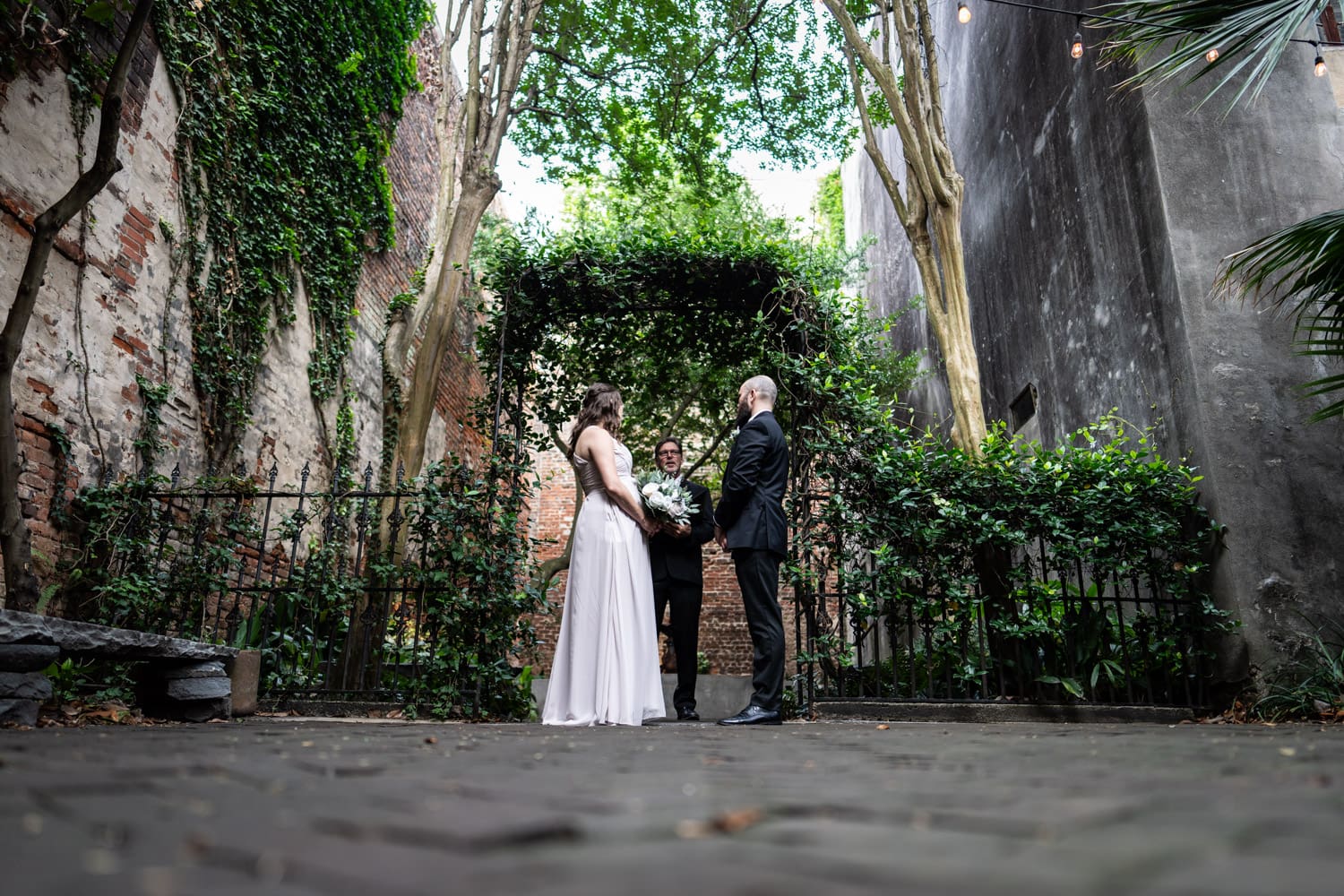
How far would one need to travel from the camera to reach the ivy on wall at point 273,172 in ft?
24.9

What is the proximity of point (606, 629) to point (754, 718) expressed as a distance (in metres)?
1.01

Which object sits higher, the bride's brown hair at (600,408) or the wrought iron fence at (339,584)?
the bride's brown hair at (600,408)

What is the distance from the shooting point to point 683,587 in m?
5.98

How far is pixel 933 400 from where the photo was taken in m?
12.9

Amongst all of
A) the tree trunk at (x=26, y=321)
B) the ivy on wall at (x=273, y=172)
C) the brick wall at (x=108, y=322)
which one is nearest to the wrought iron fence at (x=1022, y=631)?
the tree trunk at (x=26, y=321)

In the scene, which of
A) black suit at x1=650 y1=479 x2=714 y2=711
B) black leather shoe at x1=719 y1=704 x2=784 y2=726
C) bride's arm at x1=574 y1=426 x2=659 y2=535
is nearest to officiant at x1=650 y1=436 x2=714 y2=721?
black suit at x1=650 y1=479 x2=714 y2=711

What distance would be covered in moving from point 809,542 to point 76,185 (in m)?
5.06

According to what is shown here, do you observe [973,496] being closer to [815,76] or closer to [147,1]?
[147,1]

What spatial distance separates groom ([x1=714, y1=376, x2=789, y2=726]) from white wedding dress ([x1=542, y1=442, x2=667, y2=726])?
546 mm

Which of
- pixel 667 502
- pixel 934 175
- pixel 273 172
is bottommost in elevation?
pixel 667 502

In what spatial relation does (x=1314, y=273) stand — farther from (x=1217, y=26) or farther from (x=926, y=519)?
(x=926, y=519)

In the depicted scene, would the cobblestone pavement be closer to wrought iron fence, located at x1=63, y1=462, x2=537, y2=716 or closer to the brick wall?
wrought iron fence, located at x1=63, y1=462, x2=537, y2=716

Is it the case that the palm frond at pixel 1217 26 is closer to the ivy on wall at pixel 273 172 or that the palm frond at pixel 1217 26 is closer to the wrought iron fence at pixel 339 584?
the wrought iron fence at pixel 339 584

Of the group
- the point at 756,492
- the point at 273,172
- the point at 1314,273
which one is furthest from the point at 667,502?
the point at 273,172
